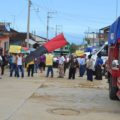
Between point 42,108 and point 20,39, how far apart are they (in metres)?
54.2

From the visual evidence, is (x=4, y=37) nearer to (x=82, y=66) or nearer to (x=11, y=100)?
(x=82, y=66)

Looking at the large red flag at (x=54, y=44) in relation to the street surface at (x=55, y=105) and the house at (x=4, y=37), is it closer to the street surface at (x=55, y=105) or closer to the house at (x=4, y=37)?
the street surface at (x=55, y=105)

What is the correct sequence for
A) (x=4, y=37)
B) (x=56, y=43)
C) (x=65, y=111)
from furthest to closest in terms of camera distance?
(x=4, y=37) < (x=56, y=43) < (x=65, y=111)

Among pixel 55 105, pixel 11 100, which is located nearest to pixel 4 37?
pixel 11 100

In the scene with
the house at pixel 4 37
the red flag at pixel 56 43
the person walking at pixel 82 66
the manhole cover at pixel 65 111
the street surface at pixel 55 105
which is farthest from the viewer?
the house at pixel 4 37

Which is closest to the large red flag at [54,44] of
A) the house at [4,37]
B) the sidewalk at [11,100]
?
the sidewalk at [11,100]

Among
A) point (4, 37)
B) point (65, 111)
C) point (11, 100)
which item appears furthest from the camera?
point (4, 37)

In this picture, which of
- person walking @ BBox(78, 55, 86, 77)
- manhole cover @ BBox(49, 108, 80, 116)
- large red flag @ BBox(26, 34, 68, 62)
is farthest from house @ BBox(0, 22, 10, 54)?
manhole cover @ BBox(49, 108, 80, 116)

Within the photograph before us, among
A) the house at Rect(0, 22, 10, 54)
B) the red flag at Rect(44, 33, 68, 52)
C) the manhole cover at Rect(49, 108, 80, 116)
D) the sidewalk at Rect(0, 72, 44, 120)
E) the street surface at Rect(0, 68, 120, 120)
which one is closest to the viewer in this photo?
the street surface at Rect(0, 68, 120, 120)

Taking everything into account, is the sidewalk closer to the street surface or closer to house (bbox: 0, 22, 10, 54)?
the street surface

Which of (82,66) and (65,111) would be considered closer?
(65,111)

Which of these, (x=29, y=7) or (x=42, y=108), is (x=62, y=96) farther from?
(x=29, y=7)

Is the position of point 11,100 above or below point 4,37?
below

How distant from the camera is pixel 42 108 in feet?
46.0
